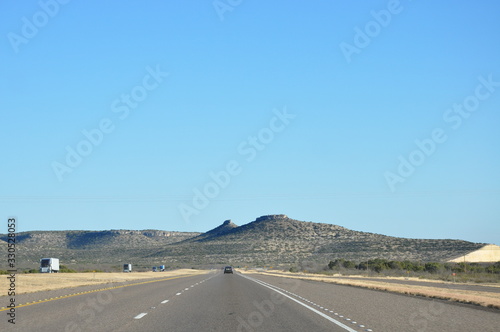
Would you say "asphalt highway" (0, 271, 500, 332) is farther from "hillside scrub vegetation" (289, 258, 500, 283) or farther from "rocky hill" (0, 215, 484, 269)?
"rocky hill" (0, 215, 484, 269)

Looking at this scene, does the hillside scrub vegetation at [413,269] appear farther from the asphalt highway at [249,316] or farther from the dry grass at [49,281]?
the asphalt highway at [249,316]

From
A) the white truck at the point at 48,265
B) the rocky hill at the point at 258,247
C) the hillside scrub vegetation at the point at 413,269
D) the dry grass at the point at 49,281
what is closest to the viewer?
the dry grass at the point at 49,281

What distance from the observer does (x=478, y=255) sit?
4486 inches

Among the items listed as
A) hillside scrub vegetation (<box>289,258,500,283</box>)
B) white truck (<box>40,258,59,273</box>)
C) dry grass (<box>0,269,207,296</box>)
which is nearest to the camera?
dry grass (<box>0,269,207,296</box>)

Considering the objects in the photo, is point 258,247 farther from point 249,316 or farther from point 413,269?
point 249,316

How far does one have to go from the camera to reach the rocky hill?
131625 mm

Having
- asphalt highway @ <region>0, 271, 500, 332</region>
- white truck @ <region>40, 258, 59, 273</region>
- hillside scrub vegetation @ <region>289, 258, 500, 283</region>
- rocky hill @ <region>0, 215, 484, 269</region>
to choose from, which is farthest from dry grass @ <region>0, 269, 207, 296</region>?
rocky hill @ <region>0, 215, 484, 269</region>

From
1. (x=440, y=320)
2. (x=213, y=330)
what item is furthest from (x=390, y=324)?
(x=213, y=330)

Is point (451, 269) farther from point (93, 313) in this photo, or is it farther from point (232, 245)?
point (232, 245)

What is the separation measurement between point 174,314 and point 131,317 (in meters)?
1.47

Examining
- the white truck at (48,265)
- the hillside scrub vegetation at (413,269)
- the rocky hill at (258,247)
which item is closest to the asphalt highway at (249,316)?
the hillside scrub vegetation at (413,269)

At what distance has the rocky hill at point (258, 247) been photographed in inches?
5182

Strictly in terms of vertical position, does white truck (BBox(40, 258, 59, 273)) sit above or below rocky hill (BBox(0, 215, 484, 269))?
below

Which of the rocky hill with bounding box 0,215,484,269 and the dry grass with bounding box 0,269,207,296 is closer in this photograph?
the dry grass with bounding box 0,269,207,296
